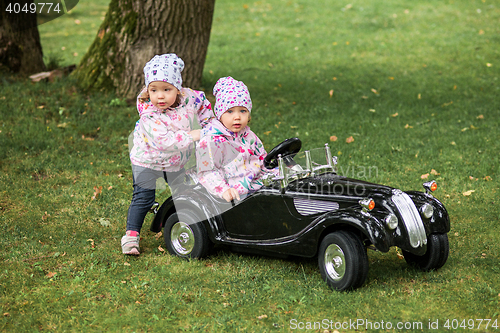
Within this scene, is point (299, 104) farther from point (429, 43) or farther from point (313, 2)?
point (313, 2)

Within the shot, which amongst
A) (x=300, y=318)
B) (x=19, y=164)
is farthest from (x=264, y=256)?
(x=19, y=164)

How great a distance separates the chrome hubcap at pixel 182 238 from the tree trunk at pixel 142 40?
4.09 metres

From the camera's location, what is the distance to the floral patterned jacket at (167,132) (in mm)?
4520

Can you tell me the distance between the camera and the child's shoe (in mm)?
4723

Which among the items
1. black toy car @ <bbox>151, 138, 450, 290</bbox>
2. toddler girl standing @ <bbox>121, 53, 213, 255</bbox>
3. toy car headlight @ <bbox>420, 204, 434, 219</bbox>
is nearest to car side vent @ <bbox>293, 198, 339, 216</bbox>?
black toy car @ <bbox>151, 138, 450, 290</bbox>

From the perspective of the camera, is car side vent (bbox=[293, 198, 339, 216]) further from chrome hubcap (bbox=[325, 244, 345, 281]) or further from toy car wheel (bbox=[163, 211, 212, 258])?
toy car wheel (bbox=[163, 211, 212, 258])

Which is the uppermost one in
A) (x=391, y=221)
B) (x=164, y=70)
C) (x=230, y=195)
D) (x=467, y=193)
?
(x=164, y=70)

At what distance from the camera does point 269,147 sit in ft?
24.7

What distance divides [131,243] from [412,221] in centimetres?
251

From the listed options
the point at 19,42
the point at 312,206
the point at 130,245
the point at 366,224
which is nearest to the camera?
the point at 366,224

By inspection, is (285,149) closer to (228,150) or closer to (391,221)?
(228,150)

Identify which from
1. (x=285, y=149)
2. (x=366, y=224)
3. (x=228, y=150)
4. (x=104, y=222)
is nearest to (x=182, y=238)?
(x=228, y=150)

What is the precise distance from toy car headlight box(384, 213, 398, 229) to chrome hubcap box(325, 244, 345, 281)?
0.41 metres

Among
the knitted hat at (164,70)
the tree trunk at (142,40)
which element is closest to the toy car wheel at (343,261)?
the knitted hat at (164,70)
